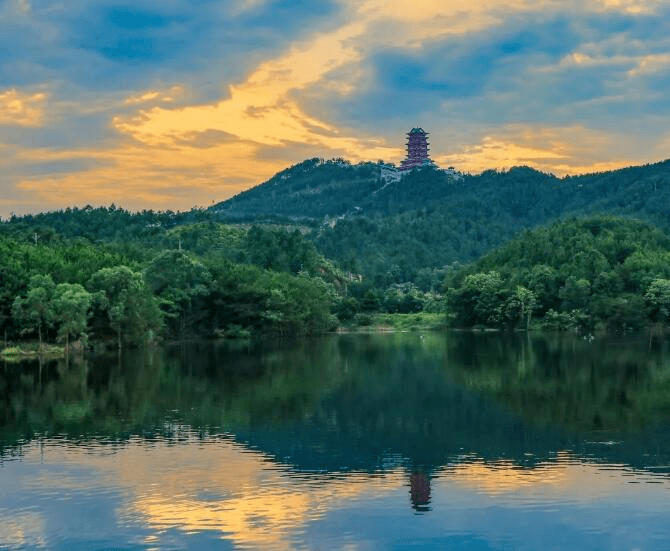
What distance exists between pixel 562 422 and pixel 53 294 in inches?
1719

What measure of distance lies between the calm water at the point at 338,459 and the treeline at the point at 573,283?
4417cm

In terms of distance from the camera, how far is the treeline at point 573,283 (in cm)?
9525

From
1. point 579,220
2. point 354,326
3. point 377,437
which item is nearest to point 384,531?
point 377,437

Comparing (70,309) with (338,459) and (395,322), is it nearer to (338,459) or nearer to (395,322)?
(338,459)

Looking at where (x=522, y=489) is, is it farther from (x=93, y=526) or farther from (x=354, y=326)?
(x=354, y=326)

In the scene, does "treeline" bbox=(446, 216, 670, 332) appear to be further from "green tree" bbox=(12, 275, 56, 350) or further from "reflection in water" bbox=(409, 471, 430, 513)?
"reflection in water" bbox=(409, 471, 430, 513)

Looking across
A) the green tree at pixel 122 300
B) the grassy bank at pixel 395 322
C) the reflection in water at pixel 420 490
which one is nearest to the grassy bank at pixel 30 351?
the green tree at pixel 122 300

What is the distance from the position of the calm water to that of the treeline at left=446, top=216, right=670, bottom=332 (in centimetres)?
4417

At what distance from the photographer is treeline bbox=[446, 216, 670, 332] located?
9525 cm

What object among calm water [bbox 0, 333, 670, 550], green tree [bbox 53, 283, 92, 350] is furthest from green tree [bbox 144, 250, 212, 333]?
calm water [bbox 0, 333, 670, 550]

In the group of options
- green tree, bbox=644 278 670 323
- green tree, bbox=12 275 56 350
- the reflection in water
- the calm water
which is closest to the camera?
the calm water

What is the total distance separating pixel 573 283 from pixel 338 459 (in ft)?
256

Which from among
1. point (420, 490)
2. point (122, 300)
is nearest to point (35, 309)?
point (122, 300)

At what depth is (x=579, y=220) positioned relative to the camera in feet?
426
